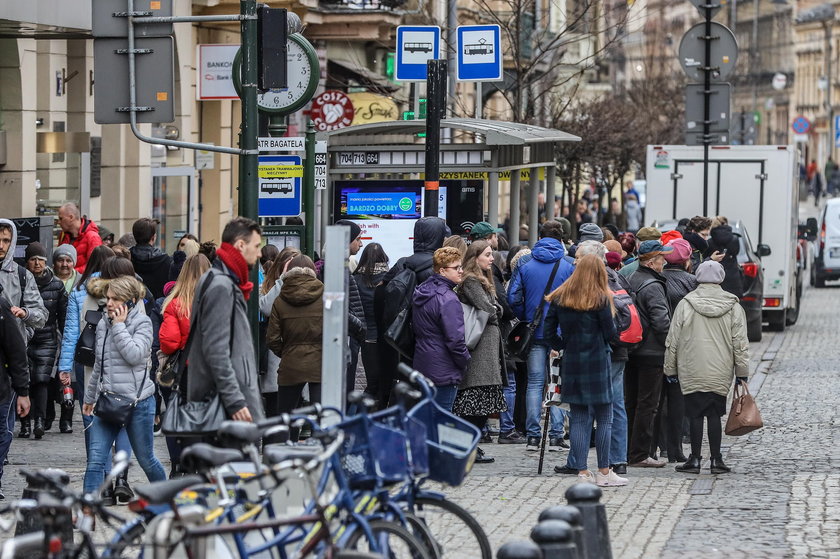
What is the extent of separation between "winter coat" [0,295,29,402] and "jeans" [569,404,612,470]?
3719 millimetres

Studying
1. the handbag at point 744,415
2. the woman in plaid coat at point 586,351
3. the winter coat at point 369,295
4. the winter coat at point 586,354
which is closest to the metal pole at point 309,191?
the winter coat at point 369,295

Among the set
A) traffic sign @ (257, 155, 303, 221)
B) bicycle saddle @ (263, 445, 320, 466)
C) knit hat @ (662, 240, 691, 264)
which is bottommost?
bicycle saddle @ (263, 445, 320, 466)

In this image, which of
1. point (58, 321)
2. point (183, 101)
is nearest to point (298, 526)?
point (58, 321)

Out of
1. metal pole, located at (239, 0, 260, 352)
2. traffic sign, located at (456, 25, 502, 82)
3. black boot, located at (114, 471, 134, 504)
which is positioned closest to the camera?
metal pole, located at (239, 0, 260, 352)

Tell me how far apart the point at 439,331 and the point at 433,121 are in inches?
108

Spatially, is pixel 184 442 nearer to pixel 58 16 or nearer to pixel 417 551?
pixel 417 551

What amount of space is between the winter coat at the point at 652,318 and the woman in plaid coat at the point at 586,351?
1134mm

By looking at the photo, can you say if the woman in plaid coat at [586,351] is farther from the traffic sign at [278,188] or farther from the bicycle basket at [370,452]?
the bicycle basket at [370,452]

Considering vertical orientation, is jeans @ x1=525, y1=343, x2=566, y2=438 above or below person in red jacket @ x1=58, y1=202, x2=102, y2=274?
below

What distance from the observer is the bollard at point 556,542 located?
734 cm

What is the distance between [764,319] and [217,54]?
40.1 ft

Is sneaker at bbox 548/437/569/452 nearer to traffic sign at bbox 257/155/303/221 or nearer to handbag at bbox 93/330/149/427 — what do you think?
traffic sign at bbox 257/155/303/221

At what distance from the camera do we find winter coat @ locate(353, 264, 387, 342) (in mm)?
14078

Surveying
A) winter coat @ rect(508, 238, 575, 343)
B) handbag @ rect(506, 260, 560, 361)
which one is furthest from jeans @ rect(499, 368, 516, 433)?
winter coat @ rect(508, 238, 575, 343)
